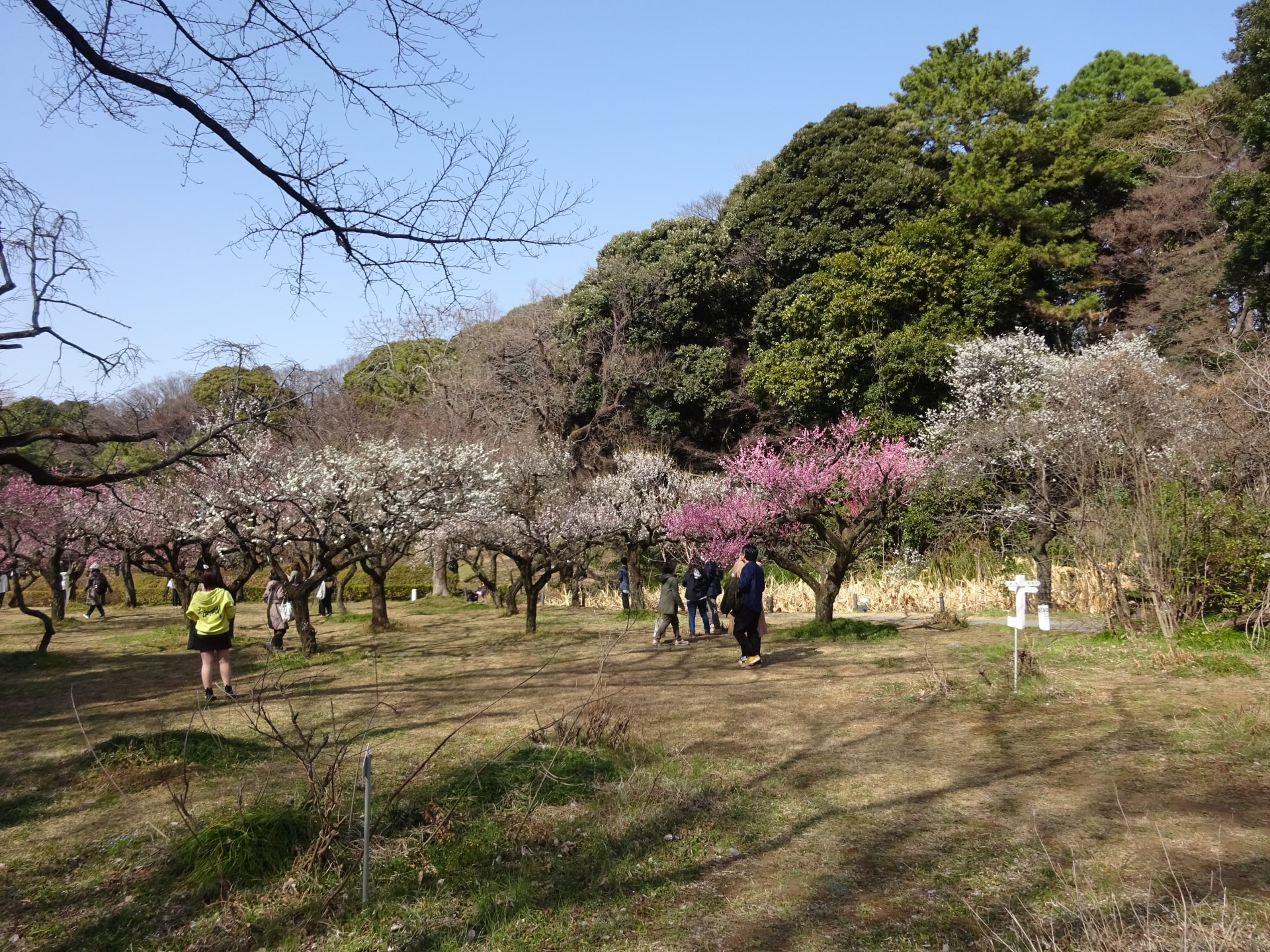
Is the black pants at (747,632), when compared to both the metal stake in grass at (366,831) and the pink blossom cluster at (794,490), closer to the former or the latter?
the pink blossom cluster at (794,490)

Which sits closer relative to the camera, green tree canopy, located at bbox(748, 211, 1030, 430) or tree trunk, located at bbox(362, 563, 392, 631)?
tree trunk, located at bbox(362, 563, 392, 631)

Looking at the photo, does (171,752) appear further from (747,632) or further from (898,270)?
(898,270)

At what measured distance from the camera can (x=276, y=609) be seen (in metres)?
13.5

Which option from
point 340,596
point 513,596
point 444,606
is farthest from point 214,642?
point 340,596

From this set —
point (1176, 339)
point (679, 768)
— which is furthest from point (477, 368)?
point (679, 768)

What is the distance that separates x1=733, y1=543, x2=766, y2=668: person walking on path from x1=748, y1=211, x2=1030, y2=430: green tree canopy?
12581mm

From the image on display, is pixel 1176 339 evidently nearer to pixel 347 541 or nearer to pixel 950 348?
pixel 950 348

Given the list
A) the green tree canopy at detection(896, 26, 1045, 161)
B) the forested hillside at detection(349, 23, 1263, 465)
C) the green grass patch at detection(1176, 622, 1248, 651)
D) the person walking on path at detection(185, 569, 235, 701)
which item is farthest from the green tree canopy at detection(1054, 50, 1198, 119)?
the person walking on path at detection(185, 569, 235, 701)

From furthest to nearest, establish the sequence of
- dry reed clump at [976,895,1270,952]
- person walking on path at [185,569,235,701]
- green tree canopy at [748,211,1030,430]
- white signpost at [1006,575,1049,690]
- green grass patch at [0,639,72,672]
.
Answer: green tree canopy at [748,211,1030,430] → green grass patch at [0,639,72,672] → person walking on path at [185,569,235,701] → white signpost at [1006,575,1049,690] → dry reed clump at [976,895,1270,952]

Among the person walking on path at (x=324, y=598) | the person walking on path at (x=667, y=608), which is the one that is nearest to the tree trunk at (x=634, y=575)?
the person walking on path at (x=667, y=608)

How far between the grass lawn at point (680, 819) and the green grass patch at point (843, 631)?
12.4 feet

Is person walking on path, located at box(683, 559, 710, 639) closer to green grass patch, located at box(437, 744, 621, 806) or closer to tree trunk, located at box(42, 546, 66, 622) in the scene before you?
green grass patch, located at box(437, 744, 621, 806)

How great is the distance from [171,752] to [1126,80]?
38.5 metres

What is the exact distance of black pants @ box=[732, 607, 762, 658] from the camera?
10789mm
